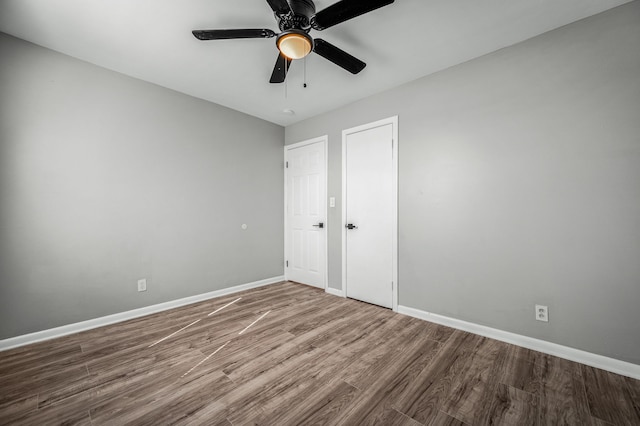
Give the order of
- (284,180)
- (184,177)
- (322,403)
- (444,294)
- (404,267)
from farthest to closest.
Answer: (284,180) < (184,177) < (404,267) < (444,294) < (322,403)

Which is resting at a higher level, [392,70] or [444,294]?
[392,70]

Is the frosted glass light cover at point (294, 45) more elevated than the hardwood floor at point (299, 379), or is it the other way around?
the frosted glass light cover at point (294, 45)

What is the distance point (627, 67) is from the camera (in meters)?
1.89

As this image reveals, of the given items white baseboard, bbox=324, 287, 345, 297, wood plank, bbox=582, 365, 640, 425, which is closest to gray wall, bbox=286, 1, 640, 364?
wood plank, bbox=582, 365, 640, 425

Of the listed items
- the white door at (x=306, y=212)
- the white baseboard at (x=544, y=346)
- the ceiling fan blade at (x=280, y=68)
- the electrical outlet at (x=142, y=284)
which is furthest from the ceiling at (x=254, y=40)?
the white baseboard at (x=544, y=346)

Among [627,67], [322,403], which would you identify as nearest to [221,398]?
[322,403]

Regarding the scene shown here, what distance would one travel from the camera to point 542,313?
218 centimetres

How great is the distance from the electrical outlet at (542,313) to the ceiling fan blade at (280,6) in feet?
9.91

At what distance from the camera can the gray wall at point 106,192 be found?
2299 mm

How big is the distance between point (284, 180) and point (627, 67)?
3.92m

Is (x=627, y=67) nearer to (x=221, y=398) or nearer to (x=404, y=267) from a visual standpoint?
(x=404, y=267)

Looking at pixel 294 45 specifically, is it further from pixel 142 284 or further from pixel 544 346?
pixel 544 346

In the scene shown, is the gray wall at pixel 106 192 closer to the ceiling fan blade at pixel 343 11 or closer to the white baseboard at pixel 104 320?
the white baseboard at pixel 104 320

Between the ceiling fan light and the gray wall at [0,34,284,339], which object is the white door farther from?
the ceiling fan light
